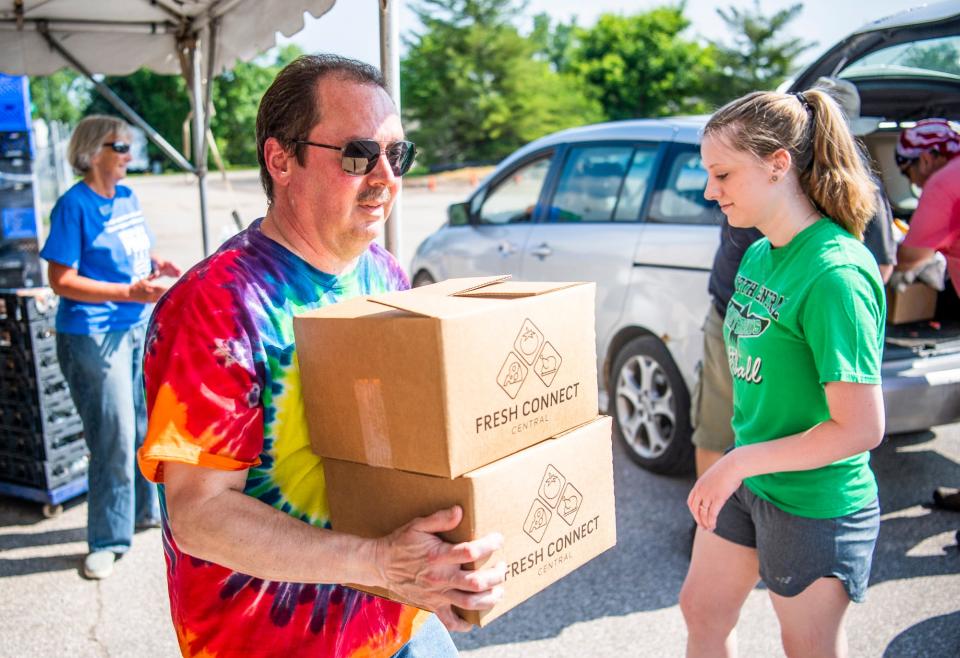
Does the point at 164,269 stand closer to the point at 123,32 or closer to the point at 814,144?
the point at 123,32

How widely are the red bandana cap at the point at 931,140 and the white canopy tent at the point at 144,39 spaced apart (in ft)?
9.69

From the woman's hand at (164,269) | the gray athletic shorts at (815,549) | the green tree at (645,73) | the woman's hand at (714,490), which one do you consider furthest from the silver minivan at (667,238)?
the green tree at (645,73)

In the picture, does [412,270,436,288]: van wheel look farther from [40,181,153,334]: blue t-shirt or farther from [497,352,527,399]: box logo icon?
[497,352,527,399]: box logo icon

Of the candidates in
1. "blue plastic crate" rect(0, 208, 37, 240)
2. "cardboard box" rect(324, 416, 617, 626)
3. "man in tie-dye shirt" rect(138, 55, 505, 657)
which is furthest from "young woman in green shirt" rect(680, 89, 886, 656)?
"blue plastic crate" rect(0, 208, 37, 240)

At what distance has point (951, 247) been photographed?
12.1 ft

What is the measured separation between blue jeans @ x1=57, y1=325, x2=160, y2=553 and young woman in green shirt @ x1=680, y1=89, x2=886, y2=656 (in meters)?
2.62

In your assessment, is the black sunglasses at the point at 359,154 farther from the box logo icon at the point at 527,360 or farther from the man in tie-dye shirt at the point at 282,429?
the box logo icon at the point at 527,360

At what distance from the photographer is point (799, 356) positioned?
76.9 inches

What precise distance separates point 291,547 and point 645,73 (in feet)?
172

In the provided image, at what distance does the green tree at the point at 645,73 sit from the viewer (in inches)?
1971

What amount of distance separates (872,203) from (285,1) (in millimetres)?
2398

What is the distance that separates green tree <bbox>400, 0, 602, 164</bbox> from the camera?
44.1 metres

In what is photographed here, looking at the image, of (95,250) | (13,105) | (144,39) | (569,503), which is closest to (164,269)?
(95,250)

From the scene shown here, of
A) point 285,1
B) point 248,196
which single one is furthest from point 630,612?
point 248,196
